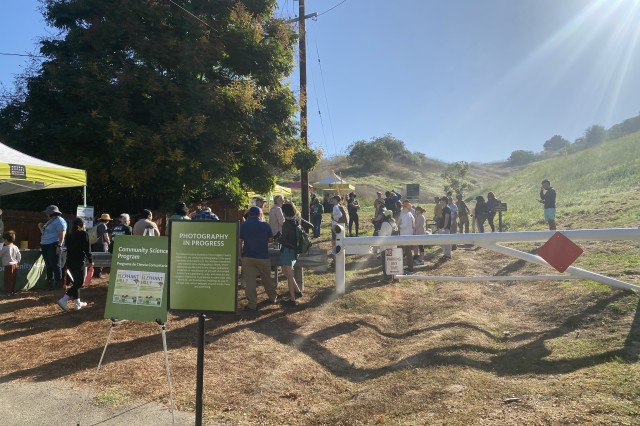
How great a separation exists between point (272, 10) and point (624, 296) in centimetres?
1421

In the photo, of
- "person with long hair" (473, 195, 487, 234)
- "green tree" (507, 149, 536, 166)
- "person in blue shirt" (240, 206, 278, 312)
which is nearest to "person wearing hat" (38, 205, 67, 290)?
"person in blue shirt" (240, 206, 278, 312)

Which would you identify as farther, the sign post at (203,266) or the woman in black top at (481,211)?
the woman in black top at (481,211)

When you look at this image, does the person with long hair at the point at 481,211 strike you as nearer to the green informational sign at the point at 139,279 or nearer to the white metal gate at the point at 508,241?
the white metal gate at the point at 508,241

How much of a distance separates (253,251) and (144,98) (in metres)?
8.25

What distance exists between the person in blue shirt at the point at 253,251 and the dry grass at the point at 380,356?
532 mm

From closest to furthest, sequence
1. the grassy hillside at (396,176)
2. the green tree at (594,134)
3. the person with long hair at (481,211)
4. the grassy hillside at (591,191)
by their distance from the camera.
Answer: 1. the person with long hair at (481,211)
2. the grassy hillside at (591,191)
3. the grassy hillside at (396,176)
4. the green tree at (594,134)

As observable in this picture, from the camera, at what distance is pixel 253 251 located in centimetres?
839

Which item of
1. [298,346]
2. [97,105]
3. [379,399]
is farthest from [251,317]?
[97,105]

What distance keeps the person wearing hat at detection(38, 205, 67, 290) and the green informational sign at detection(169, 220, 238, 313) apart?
6.73m

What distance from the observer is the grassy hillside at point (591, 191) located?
18.0m

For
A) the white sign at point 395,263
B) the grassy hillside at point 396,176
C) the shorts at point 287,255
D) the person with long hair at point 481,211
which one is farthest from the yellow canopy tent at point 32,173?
the grassy hillside at point 396,176

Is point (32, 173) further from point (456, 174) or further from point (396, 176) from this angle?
point (396, 176)

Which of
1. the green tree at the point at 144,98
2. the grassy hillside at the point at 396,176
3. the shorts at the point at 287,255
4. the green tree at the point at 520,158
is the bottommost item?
the shorts at the point at 287,255

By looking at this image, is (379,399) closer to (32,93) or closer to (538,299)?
(538,299)
